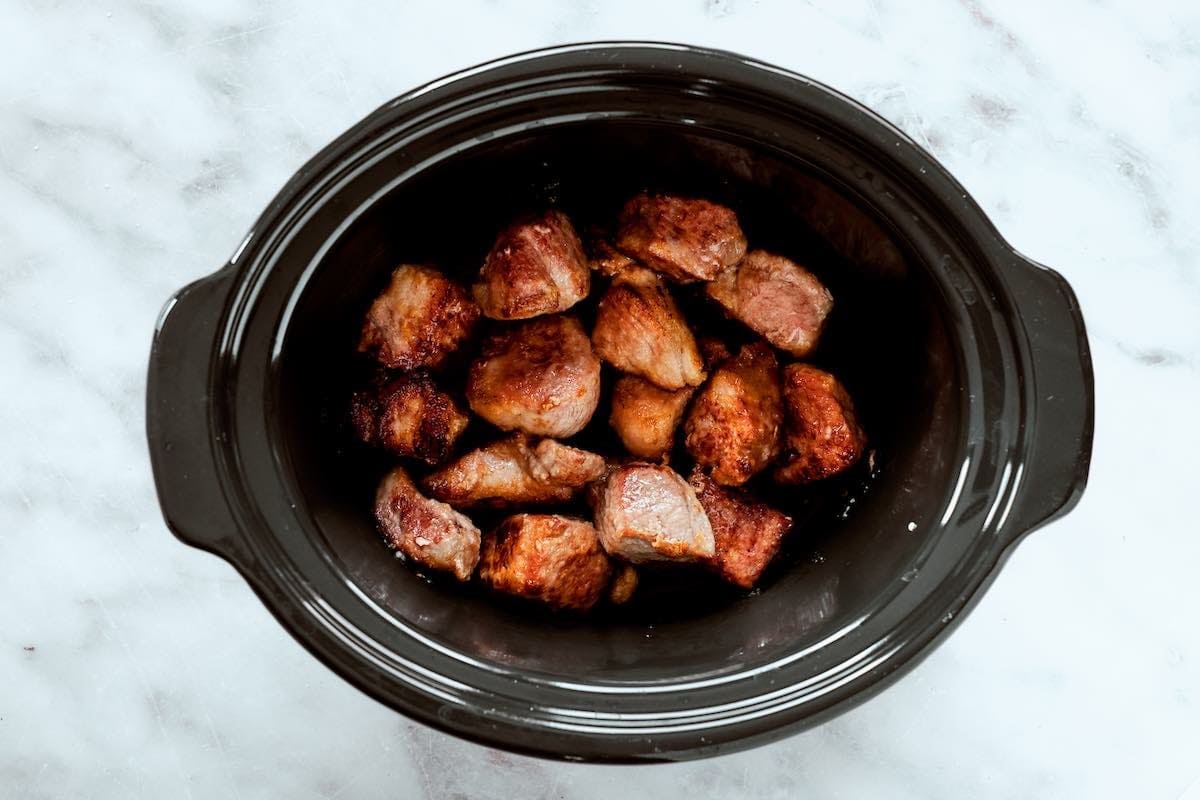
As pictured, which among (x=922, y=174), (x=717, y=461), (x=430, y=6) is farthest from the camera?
(x=430, y=6)

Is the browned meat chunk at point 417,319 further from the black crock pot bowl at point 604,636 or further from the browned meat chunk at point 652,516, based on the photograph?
the browned meat chunk at point 652,516

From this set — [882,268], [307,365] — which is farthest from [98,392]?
[882,268]

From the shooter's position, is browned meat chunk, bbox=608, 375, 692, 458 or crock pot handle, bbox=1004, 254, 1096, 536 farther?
browned meat chunk, bbox=608, 375, 692, 458

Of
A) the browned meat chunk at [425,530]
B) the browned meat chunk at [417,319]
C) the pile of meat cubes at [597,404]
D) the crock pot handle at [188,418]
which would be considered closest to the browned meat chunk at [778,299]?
the pile of meat cubes at [597,404]

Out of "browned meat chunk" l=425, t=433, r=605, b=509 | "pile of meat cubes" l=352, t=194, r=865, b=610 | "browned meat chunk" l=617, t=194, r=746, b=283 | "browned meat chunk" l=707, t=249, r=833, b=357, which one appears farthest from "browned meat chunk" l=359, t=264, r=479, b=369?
"browned meat chunk" l=707, t=249, r=833, b=357

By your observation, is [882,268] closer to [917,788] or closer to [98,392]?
[917,788]

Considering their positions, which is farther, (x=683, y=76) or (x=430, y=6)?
(x=430, y=6)

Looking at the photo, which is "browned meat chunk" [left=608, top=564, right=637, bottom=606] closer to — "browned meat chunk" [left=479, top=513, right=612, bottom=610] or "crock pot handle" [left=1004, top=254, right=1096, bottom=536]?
"browned meat chunk" [left=479, top=513, right=612, bottom=610]
